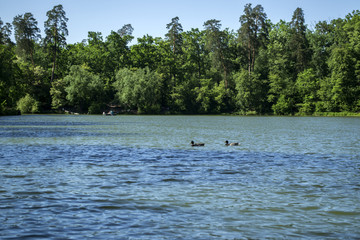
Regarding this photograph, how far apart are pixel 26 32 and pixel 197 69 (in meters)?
56.3

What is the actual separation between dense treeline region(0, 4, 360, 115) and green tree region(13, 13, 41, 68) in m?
0.32

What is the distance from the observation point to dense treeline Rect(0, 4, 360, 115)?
106375mm

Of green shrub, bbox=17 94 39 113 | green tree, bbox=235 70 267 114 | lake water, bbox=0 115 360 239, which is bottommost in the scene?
lake water, bbox=0 115 360 239

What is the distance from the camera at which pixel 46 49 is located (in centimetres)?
12131

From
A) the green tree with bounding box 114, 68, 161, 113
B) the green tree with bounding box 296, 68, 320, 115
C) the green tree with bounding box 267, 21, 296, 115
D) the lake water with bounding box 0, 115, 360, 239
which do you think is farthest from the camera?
the green tree with bounding box 267, 21, 296, 115

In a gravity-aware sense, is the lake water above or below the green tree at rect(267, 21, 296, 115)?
below

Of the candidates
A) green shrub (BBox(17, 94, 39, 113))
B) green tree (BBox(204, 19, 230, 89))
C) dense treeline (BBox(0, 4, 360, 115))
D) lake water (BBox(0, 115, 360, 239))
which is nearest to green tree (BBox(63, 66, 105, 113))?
dense treeline (BBox(0, 4, 360, 115))

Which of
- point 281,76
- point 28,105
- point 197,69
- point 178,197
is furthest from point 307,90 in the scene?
point 178,197

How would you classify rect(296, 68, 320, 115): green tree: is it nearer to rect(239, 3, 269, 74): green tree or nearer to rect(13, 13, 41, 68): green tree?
rect(239, 3, 269, 74): green tree

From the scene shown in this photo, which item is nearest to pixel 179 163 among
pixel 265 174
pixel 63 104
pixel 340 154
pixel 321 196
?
pixel 265 174

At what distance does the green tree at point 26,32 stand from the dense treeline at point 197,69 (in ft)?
1.04

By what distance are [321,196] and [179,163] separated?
8677 millimetres

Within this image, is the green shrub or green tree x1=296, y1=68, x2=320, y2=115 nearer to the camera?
the green shrub

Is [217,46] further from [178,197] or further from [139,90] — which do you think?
[178,197]
